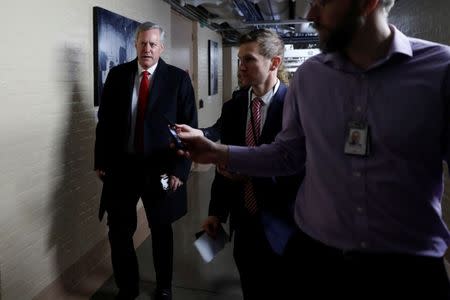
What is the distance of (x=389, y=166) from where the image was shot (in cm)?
93

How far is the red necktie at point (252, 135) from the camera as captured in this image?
176cm

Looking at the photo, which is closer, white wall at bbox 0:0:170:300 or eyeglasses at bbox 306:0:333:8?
eyeglasses at bbox 306:0:333:8

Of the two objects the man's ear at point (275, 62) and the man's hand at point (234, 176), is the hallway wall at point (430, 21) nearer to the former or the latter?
the man's ear at point (275, 62)

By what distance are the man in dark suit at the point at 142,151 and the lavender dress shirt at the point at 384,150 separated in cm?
146

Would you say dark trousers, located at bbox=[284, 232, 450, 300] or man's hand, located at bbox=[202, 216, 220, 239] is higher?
dark trousers, located at bbox=[284, 232, 450, 300]

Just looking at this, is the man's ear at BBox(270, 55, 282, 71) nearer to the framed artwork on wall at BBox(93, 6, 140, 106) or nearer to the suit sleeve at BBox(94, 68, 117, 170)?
the suit sleeve at BBox(94, 68, 117, 170)

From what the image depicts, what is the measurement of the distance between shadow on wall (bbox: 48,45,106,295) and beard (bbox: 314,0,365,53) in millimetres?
1960

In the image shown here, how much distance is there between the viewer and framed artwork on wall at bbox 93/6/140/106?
293cm

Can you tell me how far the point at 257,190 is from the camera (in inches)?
68.2

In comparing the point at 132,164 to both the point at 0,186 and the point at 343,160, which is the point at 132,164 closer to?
the point at 0,186

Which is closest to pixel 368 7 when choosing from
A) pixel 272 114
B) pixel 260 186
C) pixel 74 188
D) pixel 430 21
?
pixel 272 114

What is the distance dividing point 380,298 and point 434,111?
0.47m

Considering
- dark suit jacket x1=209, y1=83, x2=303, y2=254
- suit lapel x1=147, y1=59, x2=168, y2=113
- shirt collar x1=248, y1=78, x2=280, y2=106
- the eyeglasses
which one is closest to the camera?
the eyeglasses

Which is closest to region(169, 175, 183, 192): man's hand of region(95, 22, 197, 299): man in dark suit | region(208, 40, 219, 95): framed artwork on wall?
region(95, 22, 197, 299): man in dark suit
